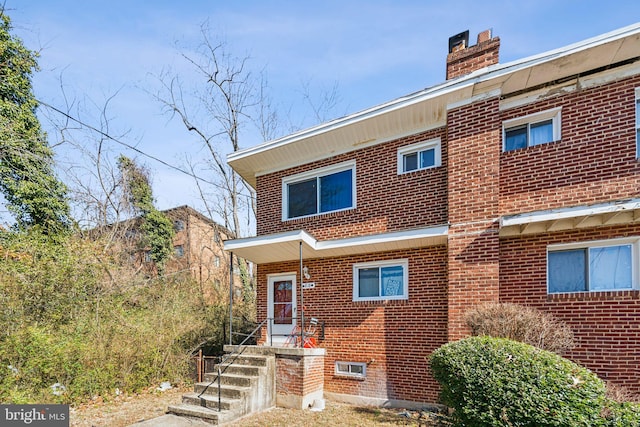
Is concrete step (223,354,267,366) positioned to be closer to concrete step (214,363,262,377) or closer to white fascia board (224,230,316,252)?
concrete step (214,363,262,377)

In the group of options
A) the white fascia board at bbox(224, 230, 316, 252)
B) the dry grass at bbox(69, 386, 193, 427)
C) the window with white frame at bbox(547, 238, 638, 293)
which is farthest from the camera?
the white fascia board at bbox(224, 230, 316, 252)

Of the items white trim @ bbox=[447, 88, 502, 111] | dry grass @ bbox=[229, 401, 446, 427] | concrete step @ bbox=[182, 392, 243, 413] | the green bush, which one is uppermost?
white trim @ bbox=[447, 88, 502, 111]

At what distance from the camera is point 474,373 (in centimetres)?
489

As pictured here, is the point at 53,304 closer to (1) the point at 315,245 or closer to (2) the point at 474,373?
(1) the point at 315,245

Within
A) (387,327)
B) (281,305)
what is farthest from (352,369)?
(281,305)

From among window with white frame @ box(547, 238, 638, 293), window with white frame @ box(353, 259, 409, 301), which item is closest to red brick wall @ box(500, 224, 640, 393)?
window with white frame @ box(547, 238, 638, 293)

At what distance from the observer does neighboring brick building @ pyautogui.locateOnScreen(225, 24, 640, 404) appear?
579cm

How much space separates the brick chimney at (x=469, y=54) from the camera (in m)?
7.35

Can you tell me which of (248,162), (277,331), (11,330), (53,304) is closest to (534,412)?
(277,331)

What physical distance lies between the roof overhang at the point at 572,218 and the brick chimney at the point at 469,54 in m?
3.58

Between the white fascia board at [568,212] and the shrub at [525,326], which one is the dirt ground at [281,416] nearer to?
the shrub at [525,326]

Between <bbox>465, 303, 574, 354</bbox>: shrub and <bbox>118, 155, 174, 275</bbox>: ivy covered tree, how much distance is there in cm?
1924

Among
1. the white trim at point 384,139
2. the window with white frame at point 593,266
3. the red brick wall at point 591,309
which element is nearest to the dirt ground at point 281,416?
the red brick wall at point 591,309

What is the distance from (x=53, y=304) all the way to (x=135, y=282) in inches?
143
